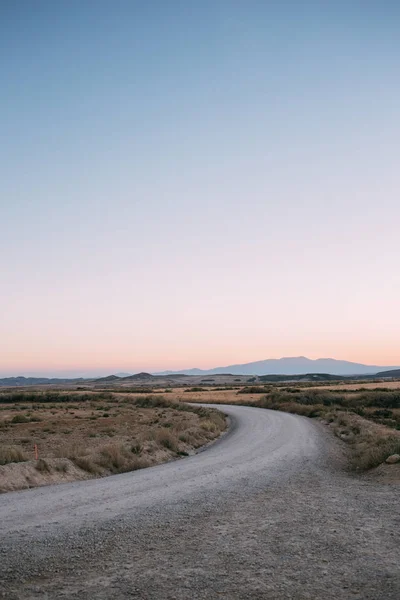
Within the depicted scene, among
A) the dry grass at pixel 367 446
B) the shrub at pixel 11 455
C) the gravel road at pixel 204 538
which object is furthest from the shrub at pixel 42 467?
the dry grass at pixel 367 446

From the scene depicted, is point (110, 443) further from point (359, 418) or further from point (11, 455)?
point (359, 418)

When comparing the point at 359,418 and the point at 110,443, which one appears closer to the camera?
the point at 110,443

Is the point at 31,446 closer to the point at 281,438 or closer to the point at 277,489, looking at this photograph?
the point at 281,438

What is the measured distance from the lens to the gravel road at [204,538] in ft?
23.2

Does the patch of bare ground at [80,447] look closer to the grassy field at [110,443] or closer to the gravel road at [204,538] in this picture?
the grassy field at [110,443]

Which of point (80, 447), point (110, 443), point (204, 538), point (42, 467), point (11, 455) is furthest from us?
point (110, 443)

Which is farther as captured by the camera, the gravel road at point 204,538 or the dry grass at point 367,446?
the dry grass at point 367,446

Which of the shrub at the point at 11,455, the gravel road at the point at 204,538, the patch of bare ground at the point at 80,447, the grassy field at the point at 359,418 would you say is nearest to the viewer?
the gravel road at the point at 204,538

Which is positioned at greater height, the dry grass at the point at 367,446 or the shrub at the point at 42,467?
the shrub at the point at 42,467

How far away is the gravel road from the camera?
709 cm

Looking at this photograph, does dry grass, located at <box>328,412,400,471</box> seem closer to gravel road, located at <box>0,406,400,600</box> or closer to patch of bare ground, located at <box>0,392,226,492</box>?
gravel road, located at <box>0,406,400,600</box>

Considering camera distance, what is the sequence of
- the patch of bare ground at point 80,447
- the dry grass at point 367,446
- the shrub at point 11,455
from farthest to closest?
1. the dry grass at point 367,446
2. the shrub at point 11,455
3. the patch of bare ground at point 80,447

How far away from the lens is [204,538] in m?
9.44

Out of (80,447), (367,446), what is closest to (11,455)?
(80,447)
